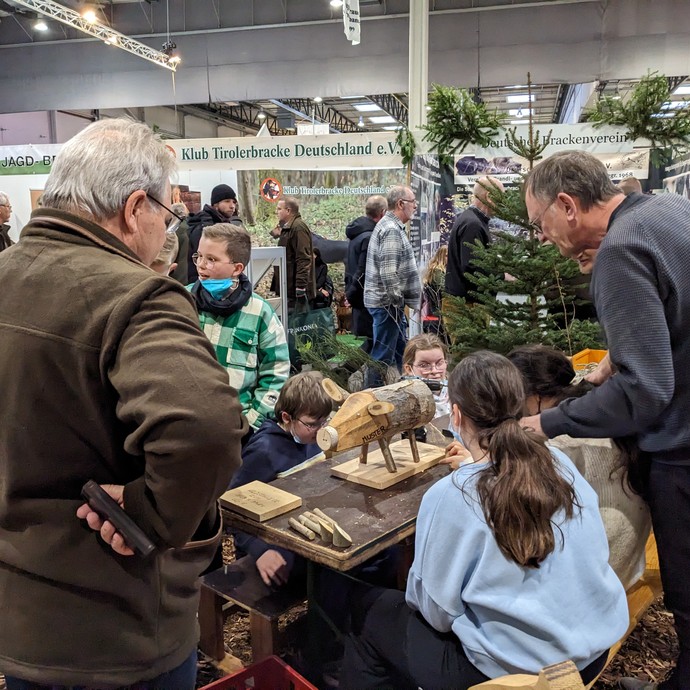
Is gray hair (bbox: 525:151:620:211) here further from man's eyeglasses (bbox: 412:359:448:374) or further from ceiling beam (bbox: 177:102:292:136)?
ceiling beam (bbox: 177:102:292:136)

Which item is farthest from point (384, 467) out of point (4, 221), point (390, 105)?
point (390, 105)

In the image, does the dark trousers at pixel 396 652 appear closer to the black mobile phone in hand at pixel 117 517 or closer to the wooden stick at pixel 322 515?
the wooden stick at pixel 322 515

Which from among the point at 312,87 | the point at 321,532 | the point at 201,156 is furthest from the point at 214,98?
the point at 321,532

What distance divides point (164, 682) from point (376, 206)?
210 inches

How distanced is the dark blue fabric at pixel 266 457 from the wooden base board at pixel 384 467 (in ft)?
1.08

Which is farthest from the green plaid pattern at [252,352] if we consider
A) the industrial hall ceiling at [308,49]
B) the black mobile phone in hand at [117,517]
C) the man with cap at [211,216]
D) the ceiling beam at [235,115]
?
the ceiling beam at [235,115]

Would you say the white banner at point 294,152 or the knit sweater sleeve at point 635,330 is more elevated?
the white banner at point 294,152

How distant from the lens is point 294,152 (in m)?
6.79

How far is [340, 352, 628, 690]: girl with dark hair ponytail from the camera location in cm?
155

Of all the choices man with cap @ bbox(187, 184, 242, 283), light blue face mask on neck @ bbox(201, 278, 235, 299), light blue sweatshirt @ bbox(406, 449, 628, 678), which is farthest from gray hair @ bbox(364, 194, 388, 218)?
light blue sweatshirt @ bbox(406, 449, 628, 678)

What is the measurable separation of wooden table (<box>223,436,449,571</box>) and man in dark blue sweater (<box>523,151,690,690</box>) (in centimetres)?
45

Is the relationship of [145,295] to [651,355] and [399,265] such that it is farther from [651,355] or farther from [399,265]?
[399,265]

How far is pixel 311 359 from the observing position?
19.0 ft

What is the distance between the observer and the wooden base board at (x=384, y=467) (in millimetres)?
2195
